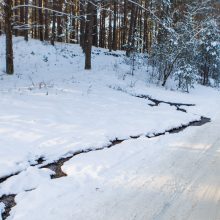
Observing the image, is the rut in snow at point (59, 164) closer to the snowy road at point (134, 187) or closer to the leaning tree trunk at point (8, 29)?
the snowy road at point (134, 187)

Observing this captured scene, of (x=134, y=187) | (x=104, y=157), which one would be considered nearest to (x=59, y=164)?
(x=104, y=157)

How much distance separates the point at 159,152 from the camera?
27.2 ft

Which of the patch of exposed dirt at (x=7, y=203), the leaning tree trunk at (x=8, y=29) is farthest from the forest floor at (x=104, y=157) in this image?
the leaning tree trunk at (x=8, y=29)

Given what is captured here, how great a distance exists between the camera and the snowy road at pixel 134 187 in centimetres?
536

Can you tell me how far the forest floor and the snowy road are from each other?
0.02 metres

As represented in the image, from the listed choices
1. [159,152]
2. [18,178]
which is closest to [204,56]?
[159,152]

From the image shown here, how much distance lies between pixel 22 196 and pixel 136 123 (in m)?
5.58

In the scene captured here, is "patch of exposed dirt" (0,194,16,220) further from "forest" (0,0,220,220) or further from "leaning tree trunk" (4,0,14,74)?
"leaning tree trunk" (4,0,14,74)

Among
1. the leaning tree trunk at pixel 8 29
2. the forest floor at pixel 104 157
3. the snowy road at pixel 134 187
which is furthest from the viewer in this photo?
the leaning tree trunk at pixel 8 29

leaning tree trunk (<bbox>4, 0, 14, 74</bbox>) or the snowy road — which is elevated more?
leaning tree trunk (<bbox>4, 0, 14, 74</bbox>)

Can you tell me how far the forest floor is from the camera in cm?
555

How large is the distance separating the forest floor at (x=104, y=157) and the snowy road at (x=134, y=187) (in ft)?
0.05

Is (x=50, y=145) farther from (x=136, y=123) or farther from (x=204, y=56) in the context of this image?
(x=204, y=56)

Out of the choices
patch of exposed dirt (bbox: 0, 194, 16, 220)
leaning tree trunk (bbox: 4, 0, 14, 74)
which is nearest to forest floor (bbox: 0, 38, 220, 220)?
patch of exposed dirt (bbox: 0, 194, 16, 220)
